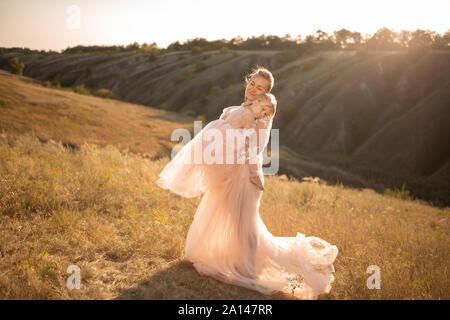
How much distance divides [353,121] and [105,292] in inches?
1344

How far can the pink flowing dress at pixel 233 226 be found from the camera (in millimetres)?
3980

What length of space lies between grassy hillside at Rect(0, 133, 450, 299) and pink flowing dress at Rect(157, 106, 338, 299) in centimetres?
23

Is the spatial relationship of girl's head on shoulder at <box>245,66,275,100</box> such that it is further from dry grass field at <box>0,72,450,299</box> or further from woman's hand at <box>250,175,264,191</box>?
dry grass field at <box>0,72,450,299</box>

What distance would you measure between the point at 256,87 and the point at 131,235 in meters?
3.19

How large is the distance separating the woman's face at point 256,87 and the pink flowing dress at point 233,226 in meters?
0.29

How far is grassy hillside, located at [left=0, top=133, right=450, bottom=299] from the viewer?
11.9 feet

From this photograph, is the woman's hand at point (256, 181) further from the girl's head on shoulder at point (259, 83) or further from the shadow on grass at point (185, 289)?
the shadow on grass at point (185, 289)

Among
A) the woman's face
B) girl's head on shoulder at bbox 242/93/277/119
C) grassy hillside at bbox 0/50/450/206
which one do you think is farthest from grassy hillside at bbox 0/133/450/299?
grassy hillside at bbox 0/50/450/206

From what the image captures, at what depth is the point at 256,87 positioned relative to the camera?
4.03 meters

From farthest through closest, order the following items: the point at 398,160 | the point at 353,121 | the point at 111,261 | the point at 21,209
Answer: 1. the point at 353,121
2. the point at 398,160
3. the point at 21,209
4. the point at 111,261

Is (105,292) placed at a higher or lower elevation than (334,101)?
lower

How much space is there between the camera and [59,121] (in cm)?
1307
